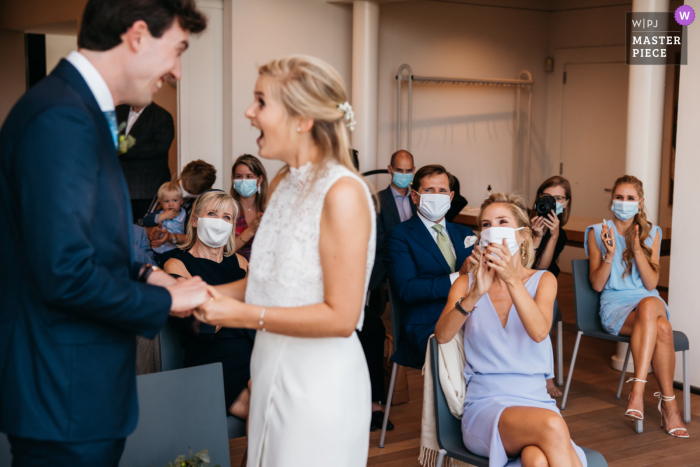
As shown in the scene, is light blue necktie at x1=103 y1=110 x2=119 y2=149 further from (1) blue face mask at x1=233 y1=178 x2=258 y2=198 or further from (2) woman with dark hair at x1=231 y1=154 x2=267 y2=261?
(1) blue face mask at x1=233 y1=178 x2=258 y2=198

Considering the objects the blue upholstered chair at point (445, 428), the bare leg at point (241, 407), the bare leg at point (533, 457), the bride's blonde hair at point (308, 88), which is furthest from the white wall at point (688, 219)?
the bride's blonde hair at point (308, 88)

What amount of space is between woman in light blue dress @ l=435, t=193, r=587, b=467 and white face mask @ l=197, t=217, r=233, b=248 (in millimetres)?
1082

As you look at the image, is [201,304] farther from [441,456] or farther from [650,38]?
[650,38]

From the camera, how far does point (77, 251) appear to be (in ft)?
3.89

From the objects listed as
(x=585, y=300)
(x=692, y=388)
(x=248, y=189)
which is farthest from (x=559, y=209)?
(x=248, y=189)

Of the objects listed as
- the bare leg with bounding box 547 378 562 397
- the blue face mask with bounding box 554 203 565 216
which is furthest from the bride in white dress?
the blue face mask with bounding box 554 203 565 216

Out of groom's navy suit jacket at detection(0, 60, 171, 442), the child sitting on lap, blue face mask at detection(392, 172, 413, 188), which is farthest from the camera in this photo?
blue face mask at detection(392, 172, 413, 188)

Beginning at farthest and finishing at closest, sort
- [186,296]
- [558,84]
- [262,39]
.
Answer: [558,84], [262,39], [186,296]

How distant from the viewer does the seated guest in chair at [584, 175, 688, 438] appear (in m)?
3.69

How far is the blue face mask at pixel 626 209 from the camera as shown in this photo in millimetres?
3967

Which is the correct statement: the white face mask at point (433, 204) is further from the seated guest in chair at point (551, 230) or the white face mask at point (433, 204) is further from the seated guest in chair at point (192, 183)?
the seated guest in chair at point (192, 183)

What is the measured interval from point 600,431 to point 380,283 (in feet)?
4.93

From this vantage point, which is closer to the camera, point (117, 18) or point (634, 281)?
point (117, 18)

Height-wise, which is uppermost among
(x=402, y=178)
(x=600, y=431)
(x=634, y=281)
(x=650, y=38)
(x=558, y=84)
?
(x=558, y=84)
